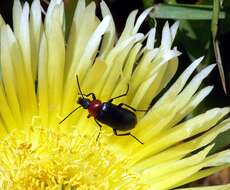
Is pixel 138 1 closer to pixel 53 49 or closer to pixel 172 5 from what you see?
pixel 172 5

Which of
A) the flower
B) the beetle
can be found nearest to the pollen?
the flower

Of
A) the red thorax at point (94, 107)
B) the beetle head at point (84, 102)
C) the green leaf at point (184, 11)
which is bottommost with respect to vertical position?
the red thorax at point (94, 107)

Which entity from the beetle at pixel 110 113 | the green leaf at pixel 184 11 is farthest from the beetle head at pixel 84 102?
the green leaf at pixel 184 11

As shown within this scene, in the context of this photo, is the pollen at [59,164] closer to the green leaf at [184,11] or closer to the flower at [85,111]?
the flower at [85,111]

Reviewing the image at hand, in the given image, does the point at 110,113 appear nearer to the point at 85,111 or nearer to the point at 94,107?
the point at 94,107

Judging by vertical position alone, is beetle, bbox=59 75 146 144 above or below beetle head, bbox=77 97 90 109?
below

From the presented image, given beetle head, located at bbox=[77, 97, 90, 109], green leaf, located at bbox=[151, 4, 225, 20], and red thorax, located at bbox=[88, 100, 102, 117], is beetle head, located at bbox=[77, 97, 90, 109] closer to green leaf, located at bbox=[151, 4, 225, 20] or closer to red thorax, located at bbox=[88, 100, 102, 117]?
red thorax, located at bbox=[88, 100, 102, 117]

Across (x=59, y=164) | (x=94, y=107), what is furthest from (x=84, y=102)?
(x=59, y=164)
